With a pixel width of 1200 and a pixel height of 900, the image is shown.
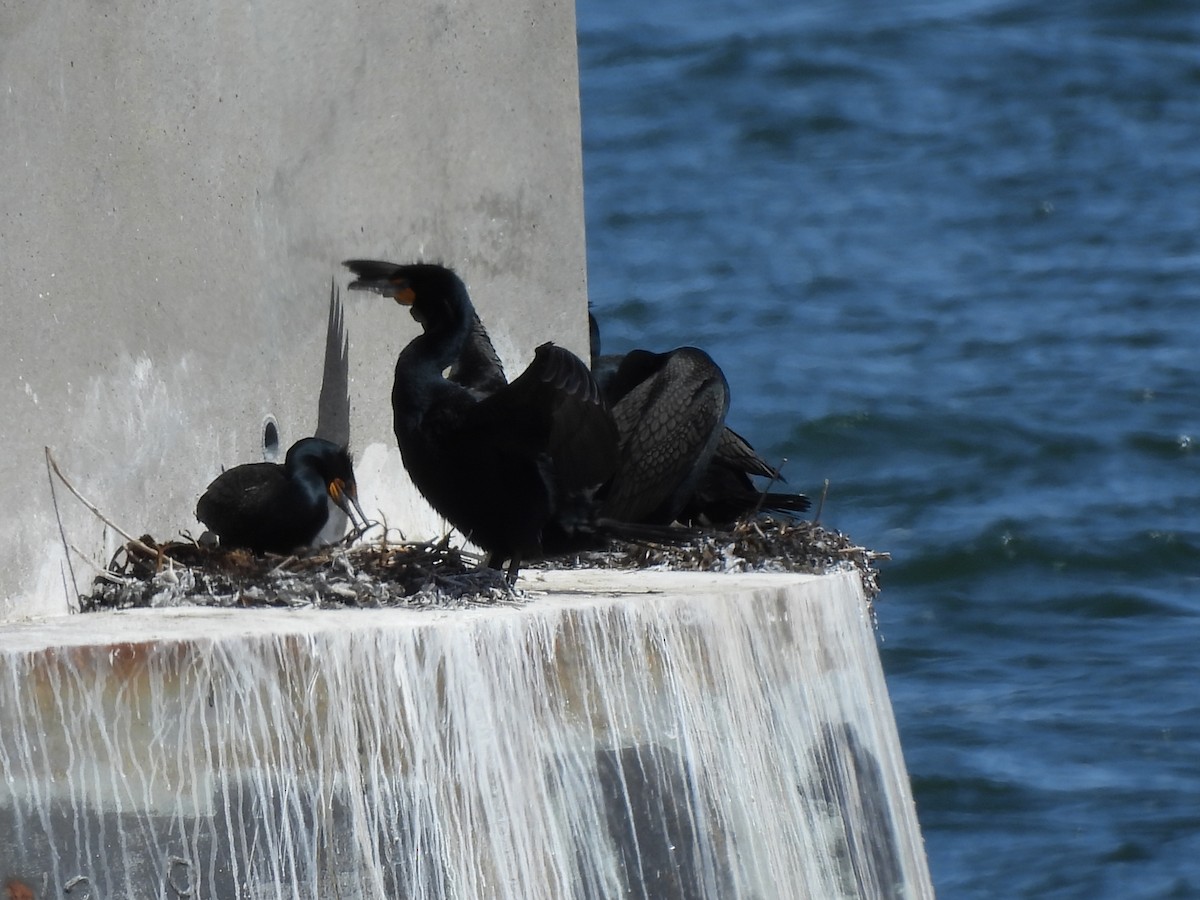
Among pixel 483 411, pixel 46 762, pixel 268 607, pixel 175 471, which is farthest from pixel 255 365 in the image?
pixel 46 762

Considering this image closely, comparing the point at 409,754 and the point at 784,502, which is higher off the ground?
the point at 409,754

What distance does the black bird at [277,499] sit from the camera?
557cm

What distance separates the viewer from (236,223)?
5.80 metres

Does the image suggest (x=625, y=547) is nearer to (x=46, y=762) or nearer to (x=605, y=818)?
(x=605, y=818)

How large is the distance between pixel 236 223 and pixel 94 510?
113 centimetres

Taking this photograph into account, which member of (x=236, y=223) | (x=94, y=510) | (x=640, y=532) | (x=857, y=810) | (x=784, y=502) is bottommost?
(x=857, y=810)

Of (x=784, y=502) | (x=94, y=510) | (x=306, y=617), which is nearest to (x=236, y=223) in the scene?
(x=94, y=510)

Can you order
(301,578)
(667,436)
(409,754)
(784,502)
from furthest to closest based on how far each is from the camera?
(784,502), (667,436), (301,578), (409,754)

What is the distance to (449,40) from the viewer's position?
693 centimetres

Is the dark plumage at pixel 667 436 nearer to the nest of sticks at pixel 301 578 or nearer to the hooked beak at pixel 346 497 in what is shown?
the nest of sticks at pixel 301 578

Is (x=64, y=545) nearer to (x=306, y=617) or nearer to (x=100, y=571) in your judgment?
(x=100, y=571)

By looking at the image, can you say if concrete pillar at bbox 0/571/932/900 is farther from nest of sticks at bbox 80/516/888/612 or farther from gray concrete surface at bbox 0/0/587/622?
gray concrete surface at bbox 0/0/587/622

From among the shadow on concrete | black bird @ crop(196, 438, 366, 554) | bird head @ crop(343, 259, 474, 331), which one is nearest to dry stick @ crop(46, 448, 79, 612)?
black bird @ crop(196, 438, 366, 554)

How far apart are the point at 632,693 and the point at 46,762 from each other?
4.30ft
